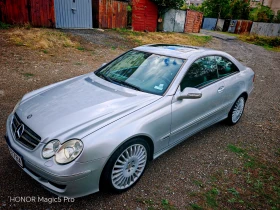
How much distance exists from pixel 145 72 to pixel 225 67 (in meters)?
1.65

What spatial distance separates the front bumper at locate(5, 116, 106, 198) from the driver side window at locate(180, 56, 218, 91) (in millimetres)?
1625

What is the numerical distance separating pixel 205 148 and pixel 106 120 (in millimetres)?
2060

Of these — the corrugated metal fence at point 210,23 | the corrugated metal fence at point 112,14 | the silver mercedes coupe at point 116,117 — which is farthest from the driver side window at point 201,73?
the corrugated metal fence at point 210,23

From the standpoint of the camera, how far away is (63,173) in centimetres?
202

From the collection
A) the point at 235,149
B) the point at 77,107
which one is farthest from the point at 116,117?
the point at 235,149


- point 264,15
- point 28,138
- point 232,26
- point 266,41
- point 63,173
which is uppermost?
point 264,15

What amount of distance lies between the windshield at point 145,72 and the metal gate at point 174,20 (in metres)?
16.7

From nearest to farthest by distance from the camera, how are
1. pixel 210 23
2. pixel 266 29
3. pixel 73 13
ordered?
1. pixel 73 13
2. pixel 266 29
3. pixel 210 23

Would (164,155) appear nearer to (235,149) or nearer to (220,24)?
(235,149)

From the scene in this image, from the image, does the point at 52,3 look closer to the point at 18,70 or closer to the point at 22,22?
the point at 22,22

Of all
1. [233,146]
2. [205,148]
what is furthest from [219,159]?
[233,146]

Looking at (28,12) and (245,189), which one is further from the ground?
(28,12)

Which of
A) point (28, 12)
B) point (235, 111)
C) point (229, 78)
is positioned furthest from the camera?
point (28, 12)

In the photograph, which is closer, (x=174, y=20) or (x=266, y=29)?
(x=174, y=20)
